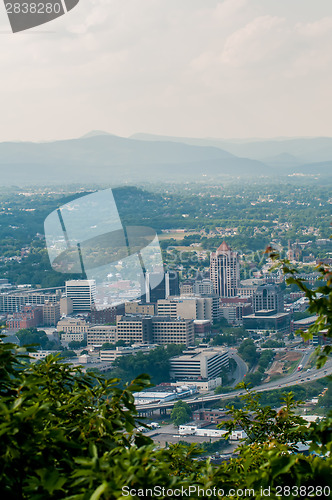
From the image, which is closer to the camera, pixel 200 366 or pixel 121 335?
pixel 200 366

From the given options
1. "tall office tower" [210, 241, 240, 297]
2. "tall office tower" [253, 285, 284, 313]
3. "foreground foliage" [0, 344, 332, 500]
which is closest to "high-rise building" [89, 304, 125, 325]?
"tall office tower" [253, 285, 284, 313]

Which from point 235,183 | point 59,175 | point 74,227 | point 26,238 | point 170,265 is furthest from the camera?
point 235,183

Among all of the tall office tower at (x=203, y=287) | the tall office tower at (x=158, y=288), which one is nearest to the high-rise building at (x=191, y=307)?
the tall office tower at (x=158, y=288)

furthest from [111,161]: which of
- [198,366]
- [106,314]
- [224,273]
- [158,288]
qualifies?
[198,366]

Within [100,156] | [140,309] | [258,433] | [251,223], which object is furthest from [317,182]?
[258,433]

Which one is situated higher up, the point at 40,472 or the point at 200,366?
the point at 40,472

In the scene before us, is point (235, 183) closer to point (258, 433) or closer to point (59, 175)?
point (59, 175)

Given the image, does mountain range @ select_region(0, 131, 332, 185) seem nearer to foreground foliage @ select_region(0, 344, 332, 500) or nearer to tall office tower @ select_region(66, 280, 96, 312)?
tall office tower @ select_region(66, 280, 96, 312)
